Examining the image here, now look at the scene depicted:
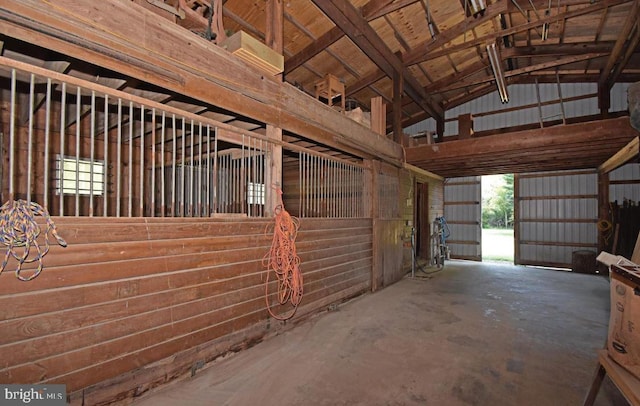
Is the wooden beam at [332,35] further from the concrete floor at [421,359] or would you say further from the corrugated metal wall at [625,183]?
the corrugated metal wall at [625,183]

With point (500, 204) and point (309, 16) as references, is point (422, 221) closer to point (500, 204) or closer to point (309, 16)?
point (309, 16)

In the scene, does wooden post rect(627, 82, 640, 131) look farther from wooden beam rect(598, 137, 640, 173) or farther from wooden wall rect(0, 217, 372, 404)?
wooden wall rect(0, 217, 372, 404)

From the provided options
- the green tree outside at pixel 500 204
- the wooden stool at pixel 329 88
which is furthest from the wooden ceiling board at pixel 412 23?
the green tree outside at pixel 500 204

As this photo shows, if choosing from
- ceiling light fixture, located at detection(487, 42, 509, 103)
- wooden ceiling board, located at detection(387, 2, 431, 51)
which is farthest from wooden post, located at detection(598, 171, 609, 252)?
wooden ceiling board, located at detection(387, 2, 431, 51)

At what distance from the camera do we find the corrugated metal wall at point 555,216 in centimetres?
728

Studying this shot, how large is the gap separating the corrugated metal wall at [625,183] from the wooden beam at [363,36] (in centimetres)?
526

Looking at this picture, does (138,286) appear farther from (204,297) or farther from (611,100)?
(611,100)

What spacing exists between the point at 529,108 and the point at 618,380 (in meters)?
8.39

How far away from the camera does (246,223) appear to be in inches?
108

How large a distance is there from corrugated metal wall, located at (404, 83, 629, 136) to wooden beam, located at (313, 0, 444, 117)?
303cm

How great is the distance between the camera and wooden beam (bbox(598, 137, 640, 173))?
14.1 ft

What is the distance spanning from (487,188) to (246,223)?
23.0 meters

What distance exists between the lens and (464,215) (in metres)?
8.84

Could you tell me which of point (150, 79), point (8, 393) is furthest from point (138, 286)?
point (150, 79)
